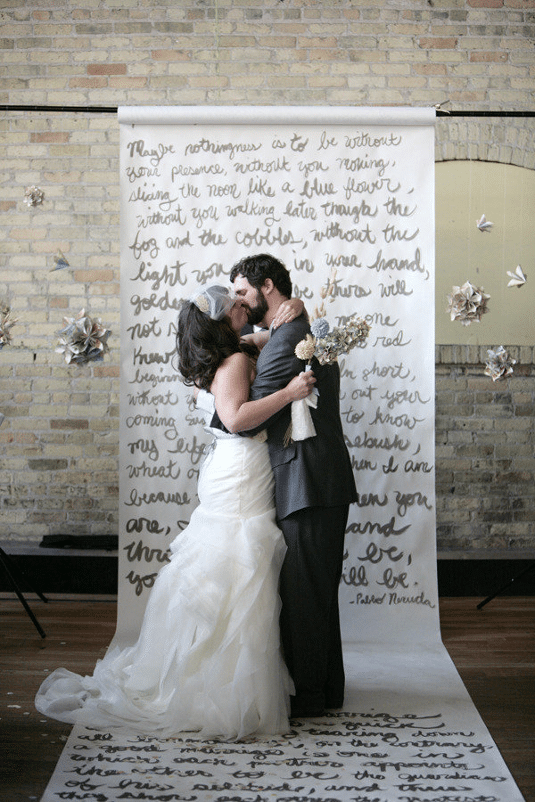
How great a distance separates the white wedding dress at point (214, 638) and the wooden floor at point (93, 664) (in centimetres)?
14

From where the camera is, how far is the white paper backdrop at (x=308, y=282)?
3379 millimetres

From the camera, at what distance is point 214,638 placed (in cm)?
246

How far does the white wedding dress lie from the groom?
0.20 ft

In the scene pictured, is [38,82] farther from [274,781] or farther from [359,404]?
[274,781]

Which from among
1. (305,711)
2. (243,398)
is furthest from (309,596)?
(243,398)

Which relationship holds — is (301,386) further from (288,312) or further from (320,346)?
(288,312)

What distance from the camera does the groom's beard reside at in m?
2.80

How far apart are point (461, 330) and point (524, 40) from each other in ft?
5.32

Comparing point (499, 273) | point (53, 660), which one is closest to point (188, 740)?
point (53, 660)

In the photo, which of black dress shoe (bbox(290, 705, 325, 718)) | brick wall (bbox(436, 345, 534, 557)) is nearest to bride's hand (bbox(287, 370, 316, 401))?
black dress shoe (bbox(290, 705, 325, 718))

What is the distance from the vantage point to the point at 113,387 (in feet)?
14.2

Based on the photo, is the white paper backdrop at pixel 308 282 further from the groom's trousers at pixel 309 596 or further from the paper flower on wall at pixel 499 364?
the groom's trousers at pixel 309 596

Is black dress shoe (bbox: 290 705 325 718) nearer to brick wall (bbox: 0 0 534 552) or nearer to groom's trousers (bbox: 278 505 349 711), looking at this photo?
groom's trousers (bbox: 278 505 349 711)

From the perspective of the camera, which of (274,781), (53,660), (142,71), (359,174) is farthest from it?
(142,71)
